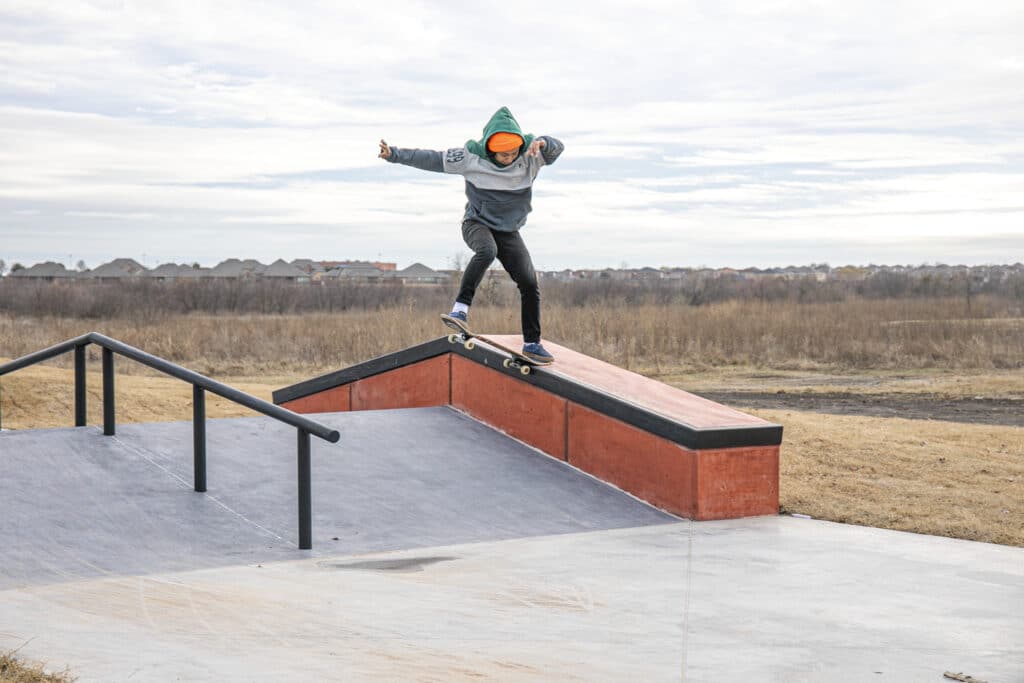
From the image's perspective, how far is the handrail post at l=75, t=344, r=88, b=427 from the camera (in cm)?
738

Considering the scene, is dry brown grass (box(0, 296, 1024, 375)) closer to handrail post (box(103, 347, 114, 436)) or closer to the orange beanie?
the orange beanie

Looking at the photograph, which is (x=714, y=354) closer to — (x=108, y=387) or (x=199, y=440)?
(x=108, y=387)

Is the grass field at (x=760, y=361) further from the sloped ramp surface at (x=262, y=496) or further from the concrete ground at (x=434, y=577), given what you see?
the concrete ground at (x=434, y=577)

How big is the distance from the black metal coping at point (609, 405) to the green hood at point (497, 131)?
1592 millimetres

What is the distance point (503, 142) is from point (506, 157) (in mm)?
117

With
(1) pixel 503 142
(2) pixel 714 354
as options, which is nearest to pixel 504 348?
(1) pixel 503 142

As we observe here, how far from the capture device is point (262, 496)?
22.0 ft

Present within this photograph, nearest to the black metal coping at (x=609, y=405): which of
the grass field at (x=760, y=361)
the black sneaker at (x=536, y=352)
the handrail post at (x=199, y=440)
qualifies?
the black sneaker at (x=536, y=352)

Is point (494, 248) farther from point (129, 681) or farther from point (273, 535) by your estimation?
point (129, 681)

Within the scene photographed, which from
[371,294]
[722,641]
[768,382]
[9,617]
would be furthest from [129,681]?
[371,294]

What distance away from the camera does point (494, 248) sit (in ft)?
26.7

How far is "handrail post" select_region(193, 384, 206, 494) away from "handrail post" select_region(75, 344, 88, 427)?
1303 millimetres

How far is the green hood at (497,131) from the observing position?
7.98 meters

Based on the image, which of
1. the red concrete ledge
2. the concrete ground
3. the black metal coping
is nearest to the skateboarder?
the black metal coping
